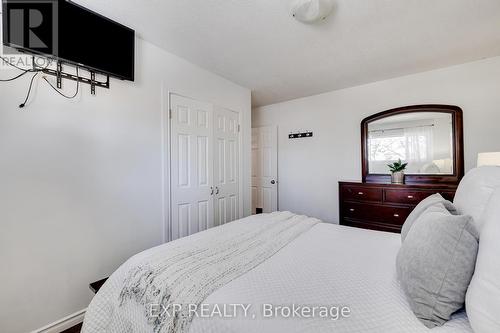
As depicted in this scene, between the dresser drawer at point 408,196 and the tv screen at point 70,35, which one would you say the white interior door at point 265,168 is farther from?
the tv screen at point 70,35

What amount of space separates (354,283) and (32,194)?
7.08 feet

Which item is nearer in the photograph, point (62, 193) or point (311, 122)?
point (62, 193)

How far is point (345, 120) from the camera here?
366cm

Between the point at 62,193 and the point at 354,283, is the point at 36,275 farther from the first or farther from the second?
the point at 354,283

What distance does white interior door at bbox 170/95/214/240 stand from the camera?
8.25ft

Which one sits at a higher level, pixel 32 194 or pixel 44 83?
pixel 44 83

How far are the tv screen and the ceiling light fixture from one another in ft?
4.99

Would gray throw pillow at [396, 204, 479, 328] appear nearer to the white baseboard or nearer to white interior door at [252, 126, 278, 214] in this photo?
the white baseboard

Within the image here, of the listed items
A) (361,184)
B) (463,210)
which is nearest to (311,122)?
(361,184)

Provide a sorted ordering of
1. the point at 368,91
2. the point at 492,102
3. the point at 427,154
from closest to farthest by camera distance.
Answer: the point at 492,102 → the point at 427,154 → the point at 368,91

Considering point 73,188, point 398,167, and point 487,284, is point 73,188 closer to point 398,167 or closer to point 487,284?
point 487,284

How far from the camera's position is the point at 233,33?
2111mm

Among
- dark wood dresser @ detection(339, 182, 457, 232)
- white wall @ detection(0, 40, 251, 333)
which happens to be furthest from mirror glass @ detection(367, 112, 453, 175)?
white wall @ detection(0, 40, 251, 333)

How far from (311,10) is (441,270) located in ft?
6.15
